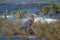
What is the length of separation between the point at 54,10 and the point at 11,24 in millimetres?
2530

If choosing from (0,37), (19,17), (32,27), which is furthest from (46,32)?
(19,17)

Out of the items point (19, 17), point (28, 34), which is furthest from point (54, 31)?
point (19, 17)

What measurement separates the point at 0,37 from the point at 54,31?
134 centimetres

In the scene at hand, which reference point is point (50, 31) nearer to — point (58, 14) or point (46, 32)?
point (46, 32)

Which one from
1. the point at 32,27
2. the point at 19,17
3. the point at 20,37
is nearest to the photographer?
the point at 20,37

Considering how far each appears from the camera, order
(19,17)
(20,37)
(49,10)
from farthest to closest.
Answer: (49,10) → (19,17) → (20,37)

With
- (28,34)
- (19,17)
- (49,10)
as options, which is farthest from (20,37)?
(49,10)

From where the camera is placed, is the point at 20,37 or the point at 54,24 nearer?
the point at 20,37

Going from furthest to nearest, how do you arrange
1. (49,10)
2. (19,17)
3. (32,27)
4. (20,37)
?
1. (49,10)
2. (19,17)
3. (32,27)
4. (20,37)

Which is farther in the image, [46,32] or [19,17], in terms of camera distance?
[19,17]

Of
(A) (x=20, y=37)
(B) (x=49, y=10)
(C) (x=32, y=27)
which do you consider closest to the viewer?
(A) (x=20, y=37)

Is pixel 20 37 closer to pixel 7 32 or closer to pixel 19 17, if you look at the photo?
pixel 7 32

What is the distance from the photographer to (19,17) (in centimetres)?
861

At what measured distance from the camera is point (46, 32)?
677 centimetres
